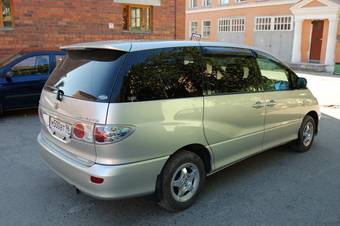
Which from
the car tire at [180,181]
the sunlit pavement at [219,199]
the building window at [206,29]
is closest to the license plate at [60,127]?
the sunlit pavement at [219,199]

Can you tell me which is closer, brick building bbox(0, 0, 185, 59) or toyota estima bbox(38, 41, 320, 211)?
toyota estima bbox(38, 41, 320, 211)

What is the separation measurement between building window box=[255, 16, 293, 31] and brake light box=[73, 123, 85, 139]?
21.3m

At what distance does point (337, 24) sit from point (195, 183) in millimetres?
18402

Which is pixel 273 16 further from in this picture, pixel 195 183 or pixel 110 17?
pixel 195 183

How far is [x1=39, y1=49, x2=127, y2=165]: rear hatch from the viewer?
292 cm

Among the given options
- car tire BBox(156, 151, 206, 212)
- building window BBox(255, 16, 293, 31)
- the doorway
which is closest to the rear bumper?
car tire BBox(156, 151, 206, 212)

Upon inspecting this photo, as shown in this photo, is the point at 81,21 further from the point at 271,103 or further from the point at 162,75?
the point at 162,75

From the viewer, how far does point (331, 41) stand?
18750mm

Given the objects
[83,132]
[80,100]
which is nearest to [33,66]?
[80,100]

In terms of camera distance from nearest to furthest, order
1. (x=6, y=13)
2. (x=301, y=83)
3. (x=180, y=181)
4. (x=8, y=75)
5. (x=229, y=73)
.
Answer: (x=180, y=181) → (x=229, y=73) → (x=301, y=83) → (x=8, y=75) → (x=6, y=13)

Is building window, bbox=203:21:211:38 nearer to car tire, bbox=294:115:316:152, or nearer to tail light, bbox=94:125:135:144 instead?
car tire, bbox=294:115:316:152

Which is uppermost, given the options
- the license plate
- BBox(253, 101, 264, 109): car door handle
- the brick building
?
the brick building

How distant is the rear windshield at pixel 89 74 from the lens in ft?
9.68

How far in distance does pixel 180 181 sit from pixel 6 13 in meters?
9.28
